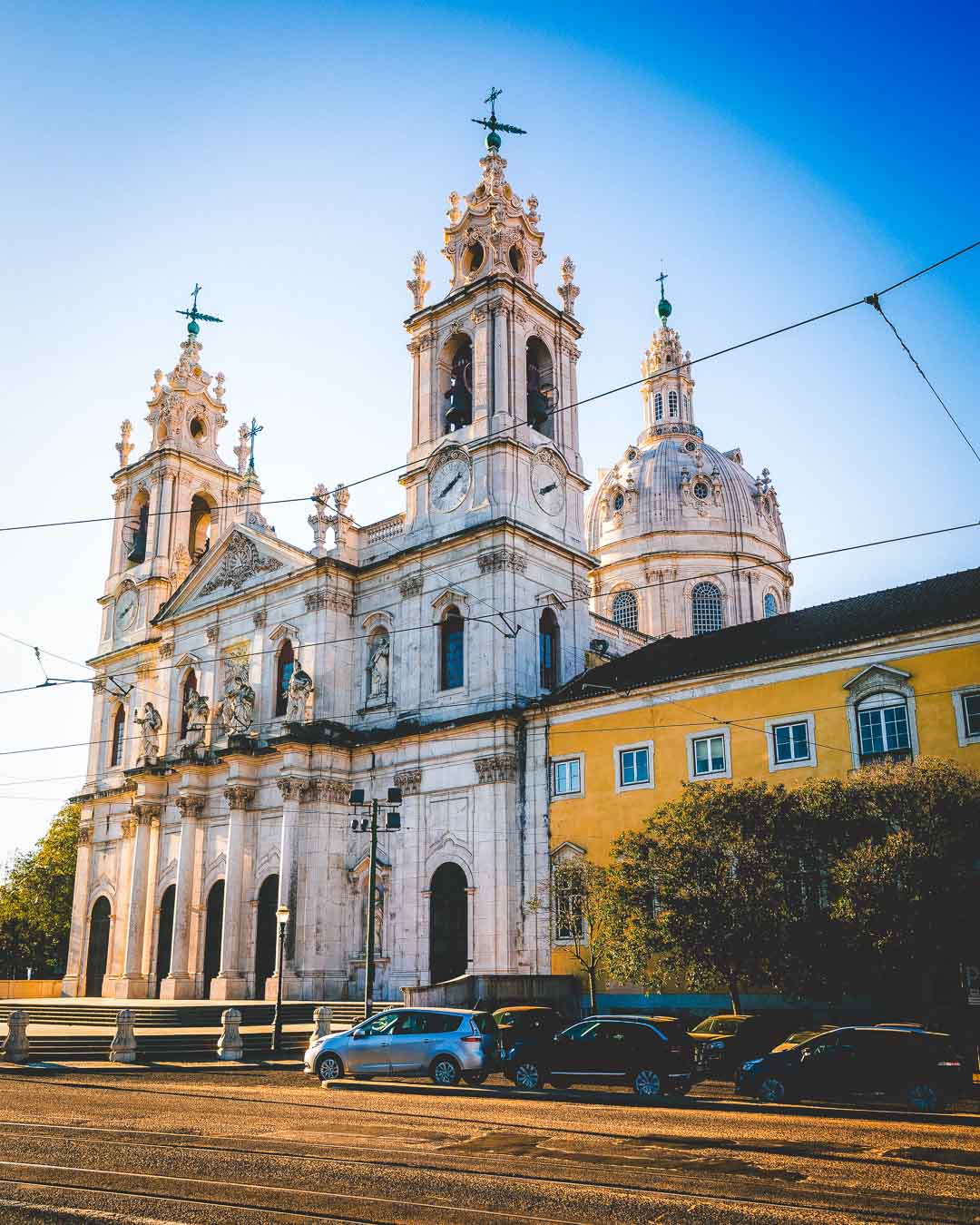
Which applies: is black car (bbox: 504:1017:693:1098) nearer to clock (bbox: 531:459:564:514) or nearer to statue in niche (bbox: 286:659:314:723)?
statue in niche (bbox: 286:659:314:723)

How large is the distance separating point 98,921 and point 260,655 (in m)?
15.5

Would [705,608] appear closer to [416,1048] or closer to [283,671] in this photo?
[283,671]

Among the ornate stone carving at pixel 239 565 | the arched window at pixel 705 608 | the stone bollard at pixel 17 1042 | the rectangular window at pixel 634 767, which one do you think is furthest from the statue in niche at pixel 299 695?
the arched window at pixel 705 608

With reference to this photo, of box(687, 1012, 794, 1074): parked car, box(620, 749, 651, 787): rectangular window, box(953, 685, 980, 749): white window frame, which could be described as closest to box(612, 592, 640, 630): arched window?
box(620, 749, 651, 787): rectangular window

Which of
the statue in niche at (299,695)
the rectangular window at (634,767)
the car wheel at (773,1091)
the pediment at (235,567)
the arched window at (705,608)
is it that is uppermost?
the arched window at (705,608)

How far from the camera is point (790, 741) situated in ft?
92.8

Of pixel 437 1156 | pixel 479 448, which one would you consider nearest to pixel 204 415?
pixel 479 448

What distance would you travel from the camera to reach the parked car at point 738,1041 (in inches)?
821

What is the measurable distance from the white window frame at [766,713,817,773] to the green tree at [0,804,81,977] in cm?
4740

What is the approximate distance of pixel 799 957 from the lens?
23.2 m

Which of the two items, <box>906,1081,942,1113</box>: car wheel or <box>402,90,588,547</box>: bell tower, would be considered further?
<box>402,90,588,547</box>: bell tower

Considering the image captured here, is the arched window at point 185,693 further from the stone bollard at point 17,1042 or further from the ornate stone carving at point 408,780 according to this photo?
the stone bollard at point 17,1042

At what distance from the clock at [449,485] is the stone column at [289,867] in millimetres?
10883

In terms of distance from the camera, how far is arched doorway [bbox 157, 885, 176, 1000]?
142 ft
